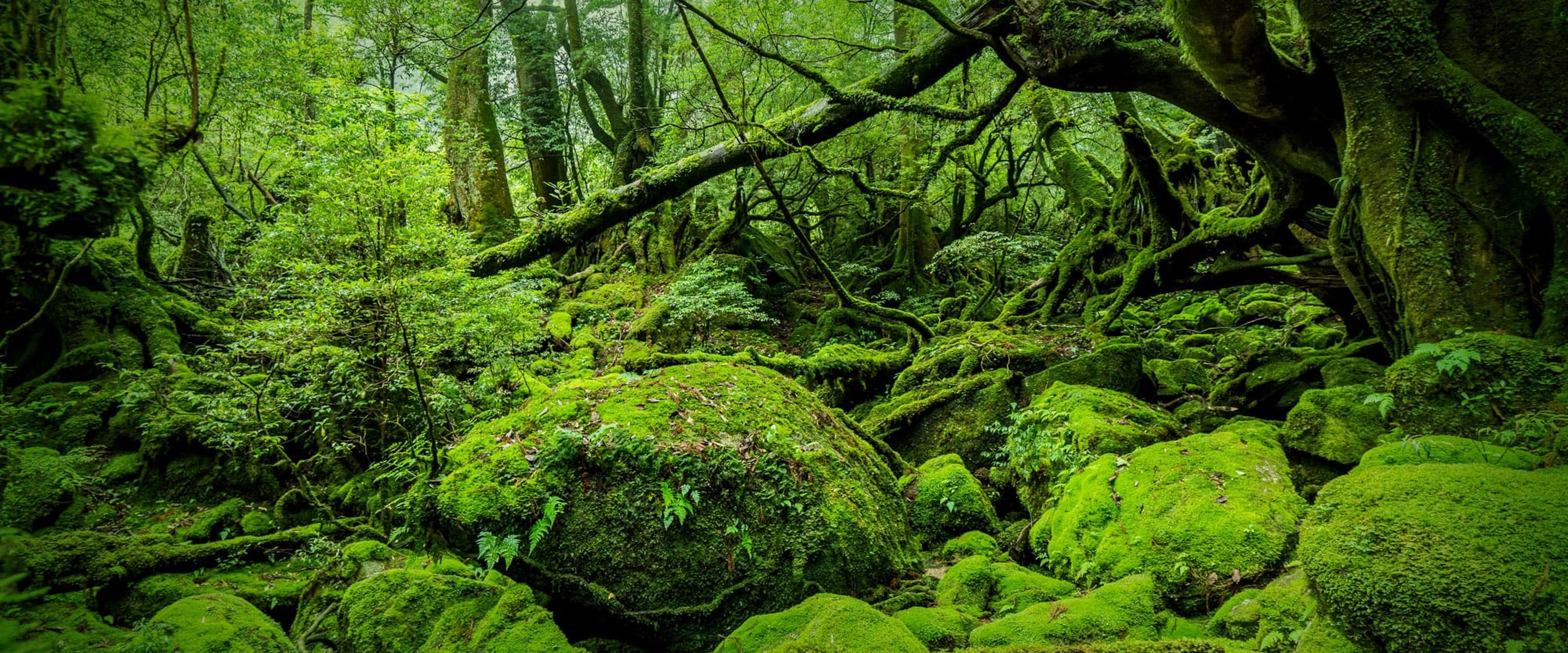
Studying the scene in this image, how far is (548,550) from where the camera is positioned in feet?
12.4

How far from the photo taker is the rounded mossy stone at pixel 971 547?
4.68m

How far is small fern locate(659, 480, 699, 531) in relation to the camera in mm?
3789

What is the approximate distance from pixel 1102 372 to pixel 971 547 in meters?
3.28

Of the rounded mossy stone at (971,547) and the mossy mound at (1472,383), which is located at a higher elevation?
the mossy mound at (1472,383)

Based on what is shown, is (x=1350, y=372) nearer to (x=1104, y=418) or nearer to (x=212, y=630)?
(x=1104, y=418)

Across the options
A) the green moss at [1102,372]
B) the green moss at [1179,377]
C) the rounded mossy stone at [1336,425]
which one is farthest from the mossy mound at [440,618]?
the green moss at [1179,377]

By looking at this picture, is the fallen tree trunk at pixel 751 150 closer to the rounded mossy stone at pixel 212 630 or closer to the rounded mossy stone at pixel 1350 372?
the rounded mossy stone at pixel 1350 372

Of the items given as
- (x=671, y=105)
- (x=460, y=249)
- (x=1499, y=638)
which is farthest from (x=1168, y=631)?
(x=671, y=105)

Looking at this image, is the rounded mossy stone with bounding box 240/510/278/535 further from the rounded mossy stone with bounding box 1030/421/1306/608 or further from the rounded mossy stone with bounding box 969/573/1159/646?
the rounded mossy stone with bounding box 1030/421/1306/608

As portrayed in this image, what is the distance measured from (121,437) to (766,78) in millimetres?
10800

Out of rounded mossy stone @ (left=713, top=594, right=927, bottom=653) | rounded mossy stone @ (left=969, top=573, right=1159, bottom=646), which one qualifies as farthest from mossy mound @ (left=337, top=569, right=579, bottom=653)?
rounded mossy stone @ (left=969, top=573, right=1159, bottom=646)

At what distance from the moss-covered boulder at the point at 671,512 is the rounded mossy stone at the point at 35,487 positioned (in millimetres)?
4747

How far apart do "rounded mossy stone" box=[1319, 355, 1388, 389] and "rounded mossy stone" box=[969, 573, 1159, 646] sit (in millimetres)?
3294

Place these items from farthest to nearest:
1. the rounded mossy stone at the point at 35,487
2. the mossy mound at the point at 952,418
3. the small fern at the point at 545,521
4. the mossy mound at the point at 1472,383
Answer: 1. the mossy mound at the point at 952,418
2. the rounded mossy stone at the point at 35,487
3. the small fern at the point at 545,521
4. the mossy mound at the point at 1472,383
